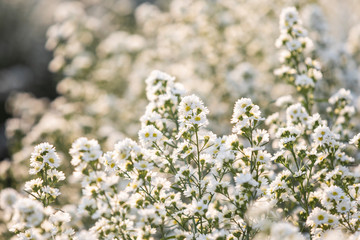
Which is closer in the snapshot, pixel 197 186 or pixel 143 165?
pixel 143 165

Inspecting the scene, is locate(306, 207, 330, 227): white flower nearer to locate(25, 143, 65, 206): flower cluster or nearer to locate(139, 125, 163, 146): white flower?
locate(139, 125, 163, 146): white flower

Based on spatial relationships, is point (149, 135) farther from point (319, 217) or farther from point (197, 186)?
point (319, 217)

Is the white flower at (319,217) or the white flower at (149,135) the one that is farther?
the white flower at (149,135)

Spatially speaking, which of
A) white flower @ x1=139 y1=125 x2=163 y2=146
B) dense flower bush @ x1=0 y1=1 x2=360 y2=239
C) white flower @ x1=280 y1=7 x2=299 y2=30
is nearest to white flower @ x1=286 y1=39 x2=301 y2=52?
white flower @ x1=280 y1=7 x2=299 y2=30

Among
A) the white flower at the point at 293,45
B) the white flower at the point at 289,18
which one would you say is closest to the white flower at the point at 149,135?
the white flower at the point at 293,45

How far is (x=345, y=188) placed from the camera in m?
2.94

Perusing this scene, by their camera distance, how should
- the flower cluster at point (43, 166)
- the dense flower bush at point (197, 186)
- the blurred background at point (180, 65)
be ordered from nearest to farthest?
the dense flower bush at point (197, 186) < the flower cluster at point (43, 166) < the blurred background at point (180, 65)

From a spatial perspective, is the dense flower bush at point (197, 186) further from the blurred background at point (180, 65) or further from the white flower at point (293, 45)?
the blurred background at point (180, 65)

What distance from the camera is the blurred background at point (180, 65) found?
5.97m

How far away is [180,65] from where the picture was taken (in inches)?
299

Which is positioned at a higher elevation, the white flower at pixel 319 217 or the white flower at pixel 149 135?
the white flower at pixel 149 135

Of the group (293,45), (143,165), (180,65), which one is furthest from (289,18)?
(180,65)

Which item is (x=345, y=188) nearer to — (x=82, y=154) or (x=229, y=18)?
(x=82, y=154)

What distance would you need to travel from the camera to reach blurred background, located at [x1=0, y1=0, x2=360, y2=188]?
597 centimetres
